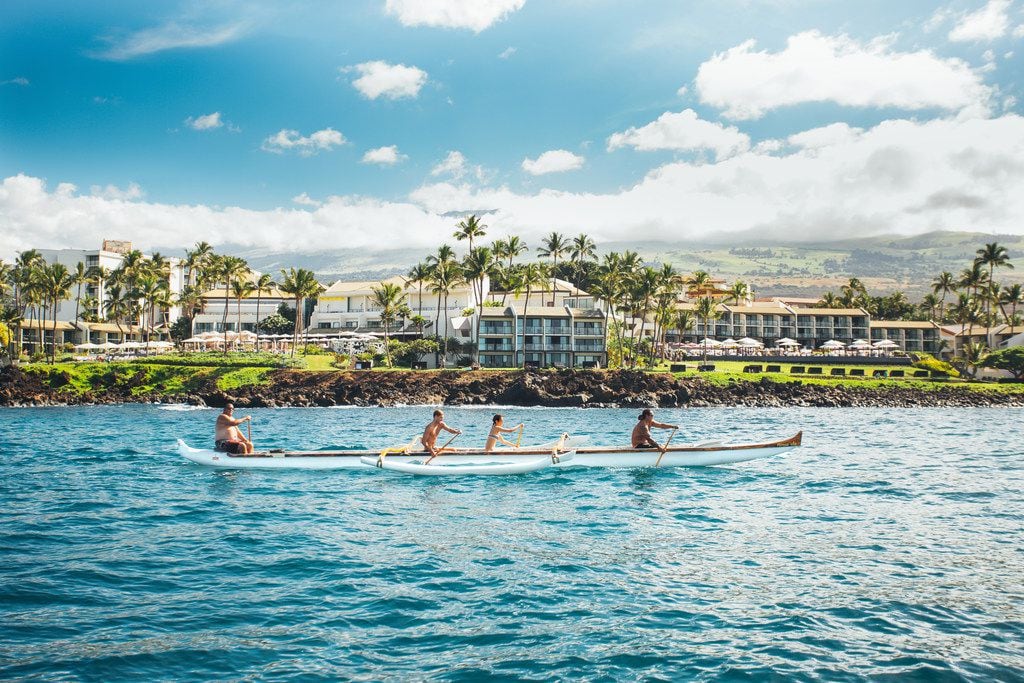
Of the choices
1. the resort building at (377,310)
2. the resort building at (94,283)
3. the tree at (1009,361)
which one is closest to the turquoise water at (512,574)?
the tree at (1009,361)

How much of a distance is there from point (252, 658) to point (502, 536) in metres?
8.05

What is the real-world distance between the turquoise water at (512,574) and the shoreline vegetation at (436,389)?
42.7 m

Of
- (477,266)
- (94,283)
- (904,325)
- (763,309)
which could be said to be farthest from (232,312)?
(904,325)

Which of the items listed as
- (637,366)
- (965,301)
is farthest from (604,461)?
(965,301)

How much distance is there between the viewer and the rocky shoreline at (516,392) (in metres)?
70.3

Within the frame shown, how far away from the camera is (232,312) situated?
422 ft

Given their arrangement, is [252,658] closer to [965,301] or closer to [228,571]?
[228,571]

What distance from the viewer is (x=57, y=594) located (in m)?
13.9

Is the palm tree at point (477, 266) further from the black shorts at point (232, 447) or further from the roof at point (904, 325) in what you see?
the roof at point (904, 325)

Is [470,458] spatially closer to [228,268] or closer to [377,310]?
[228,268]

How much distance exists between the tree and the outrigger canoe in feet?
256

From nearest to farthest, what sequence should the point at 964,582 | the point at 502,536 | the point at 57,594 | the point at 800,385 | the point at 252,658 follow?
the point at 252,658 → the point at 57,594 → the point at 964,582 → the point at 502,536 → the point at 800,385

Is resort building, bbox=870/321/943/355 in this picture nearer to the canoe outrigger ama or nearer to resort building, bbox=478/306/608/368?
resort building, bbox=478/306/608/368

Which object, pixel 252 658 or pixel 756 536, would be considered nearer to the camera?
pixel 252 658
